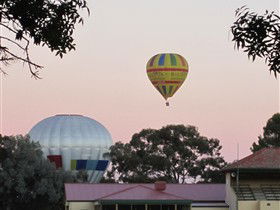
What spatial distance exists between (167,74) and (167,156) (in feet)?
59.9

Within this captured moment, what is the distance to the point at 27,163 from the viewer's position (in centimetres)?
10012

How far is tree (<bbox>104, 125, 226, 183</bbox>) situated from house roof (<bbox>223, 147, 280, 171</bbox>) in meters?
36.0

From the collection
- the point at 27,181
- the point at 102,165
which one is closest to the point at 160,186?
the point at 27,181

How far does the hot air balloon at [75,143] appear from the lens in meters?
131

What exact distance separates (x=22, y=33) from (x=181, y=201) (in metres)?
60.7

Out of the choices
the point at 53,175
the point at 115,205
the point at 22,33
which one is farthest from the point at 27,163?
the point at 22,33

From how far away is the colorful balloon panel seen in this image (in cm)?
11350

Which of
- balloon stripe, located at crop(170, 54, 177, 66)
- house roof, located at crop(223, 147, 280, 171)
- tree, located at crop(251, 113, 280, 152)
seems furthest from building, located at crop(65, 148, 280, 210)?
tree, located at crop(251, 113, 280, 152)

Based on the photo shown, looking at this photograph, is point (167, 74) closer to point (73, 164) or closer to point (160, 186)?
point (73, 164)

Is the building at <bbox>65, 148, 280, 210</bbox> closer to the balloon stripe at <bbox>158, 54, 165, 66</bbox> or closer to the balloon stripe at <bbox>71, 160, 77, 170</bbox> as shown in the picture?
the balloon stripe at <bbox>158, 54, 165, 66</bbox>

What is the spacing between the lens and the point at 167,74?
4449 inches

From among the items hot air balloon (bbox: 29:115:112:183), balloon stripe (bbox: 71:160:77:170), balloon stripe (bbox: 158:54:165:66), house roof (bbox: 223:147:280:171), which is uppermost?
balloon stripe (bbox: 158:54:165:66)

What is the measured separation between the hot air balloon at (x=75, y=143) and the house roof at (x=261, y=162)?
Answer: 141 ft

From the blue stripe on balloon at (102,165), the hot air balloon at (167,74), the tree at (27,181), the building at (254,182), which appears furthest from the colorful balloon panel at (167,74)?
the building at (254,182)
